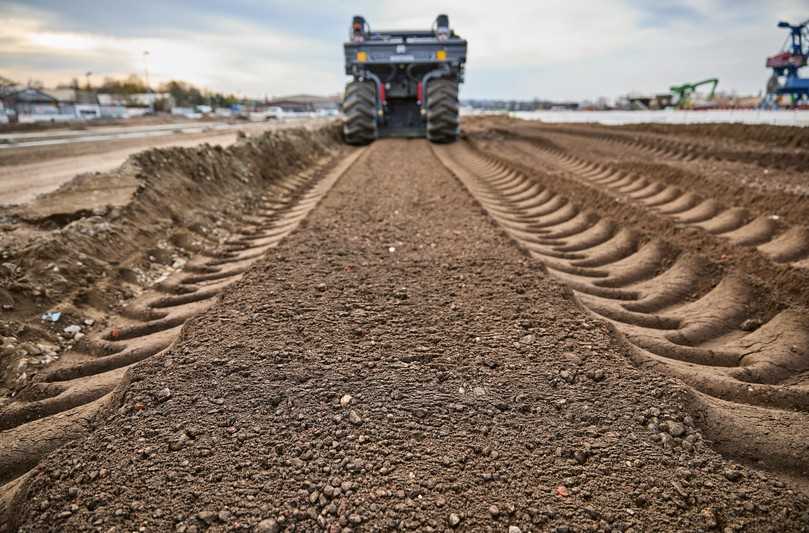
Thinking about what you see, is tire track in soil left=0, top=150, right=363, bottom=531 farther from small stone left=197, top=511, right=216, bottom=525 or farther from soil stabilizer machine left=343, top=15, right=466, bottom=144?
soil stabilizer machine left=343, top=15, right=466, bottom=144

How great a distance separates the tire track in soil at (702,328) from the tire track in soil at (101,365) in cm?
254

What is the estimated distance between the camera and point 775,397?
2021 mm

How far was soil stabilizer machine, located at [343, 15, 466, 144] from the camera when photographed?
12320 millimetres

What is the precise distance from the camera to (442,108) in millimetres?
12492

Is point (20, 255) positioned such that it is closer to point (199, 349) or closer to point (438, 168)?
point (199, 349)

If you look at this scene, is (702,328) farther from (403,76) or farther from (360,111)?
(403,76)

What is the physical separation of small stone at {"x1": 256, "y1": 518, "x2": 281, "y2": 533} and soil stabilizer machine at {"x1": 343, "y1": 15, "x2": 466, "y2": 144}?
12.3 m

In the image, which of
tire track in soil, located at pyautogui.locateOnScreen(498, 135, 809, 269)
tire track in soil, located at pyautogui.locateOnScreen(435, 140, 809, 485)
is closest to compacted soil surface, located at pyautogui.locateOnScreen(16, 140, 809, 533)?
tire track in soil, located at pyautogui.locateOnScreen(435, 140, 809, 485)

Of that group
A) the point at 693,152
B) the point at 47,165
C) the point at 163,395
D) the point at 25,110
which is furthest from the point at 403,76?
the point at 25,110

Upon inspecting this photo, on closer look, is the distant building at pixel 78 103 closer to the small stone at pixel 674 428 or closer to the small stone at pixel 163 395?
the small stone at pixel 163 395

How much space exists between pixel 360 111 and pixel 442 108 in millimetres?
2322

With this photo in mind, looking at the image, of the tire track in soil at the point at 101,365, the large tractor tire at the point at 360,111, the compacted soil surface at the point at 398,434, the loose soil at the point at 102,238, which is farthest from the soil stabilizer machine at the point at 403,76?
the compacted soil surface at the point at 398,434

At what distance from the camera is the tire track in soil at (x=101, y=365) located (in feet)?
6.04

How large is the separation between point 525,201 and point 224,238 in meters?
4.04
